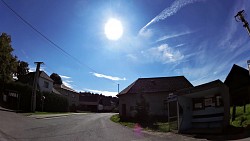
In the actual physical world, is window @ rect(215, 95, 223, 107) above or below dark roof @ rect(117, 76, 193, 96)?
below

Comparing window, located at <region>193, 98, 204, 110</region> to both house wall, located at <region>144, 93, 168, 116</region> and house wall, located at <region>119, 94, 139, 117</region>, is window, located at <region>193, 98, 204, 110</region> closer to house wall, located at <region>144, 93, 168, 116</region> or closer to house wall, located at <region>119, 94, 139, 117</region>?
house wall, located at <region>144, 93, 168, 116</region>

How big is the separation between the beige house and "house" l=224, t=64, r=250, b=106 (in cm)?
4234

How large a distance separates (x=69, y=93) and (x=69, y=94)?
288mm

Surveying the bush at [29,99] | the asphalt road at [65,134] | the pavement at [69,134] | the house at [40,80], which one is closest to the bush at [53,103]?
the bush at [29,99]

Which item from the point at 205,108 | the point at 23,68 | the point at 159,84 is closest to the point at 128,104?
the point at 159,84

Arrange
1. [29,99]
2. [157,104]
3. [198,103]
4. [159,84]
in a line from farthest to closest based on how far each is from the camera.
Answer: [159,84], [29,99], [157,104], [198,103]

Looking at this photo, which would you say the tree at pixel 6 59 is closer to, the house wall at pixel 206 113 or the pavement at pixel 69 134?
the pavement at pixel 69 134

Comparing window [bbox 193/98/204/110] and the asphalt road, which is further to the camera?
window [bbox 193/98/204/110]

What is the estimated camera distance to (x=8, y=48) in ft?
111

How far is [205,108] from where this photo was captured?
16.1 meters

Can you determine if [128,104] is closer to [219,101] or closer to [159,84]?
[159,84]

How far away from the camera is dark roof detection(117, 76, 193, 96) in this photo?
34906 mm

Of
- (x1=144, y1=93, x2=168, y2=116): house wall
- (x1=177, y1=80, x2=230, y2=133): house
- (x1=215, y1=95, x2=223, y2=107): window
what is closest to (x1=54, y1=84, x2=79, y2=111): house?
(x1=144, y1=93, x2=168, y2=116): house wall

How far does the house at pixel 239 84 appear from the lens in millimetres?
27184
